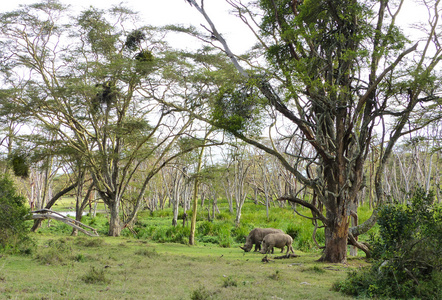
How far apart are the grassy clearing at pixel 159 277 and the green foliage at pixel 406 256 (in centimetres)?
71

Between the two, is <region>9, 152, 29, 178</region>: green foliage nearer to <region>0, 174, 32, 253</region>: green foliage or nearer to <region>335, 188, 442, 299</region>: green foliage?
<region>0, 174, 32, 253</region>: green foliage

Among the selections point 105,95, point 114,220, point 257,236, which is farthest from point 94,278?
point 114,220

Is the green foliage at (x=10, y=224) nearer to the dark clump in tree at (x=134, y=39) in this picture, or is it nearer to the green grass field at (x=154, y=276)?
the green grass field at (x=154, y=276)

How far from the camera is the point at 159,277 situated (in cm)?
830

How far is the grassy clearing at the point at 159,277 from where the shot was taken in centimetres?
638

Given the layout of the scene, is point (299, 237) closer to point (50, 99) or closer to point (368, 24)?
point (368, 24)

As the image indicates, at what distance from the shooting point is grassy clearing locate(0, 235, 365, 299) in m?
6.38

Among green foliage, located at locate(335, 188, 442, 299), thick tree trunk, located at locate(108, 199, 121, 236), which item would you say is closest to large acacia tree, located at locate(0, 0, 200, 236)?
thick tree trunk, located at locate(108, 199, 121, 236)

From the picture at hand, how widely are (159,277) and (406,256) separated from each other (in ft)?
16.0

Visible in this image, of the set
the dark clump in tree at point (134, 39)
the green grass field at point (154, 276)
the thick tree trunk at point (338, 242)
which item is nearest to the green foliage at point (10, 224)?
the green grass field at point (154, 276)

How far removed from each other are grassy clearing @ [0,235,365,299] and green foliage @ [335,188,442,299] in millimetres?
709

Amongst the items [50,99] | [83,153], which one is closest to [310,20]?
[83,153]

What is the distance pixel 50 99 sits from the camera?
18.7 meters

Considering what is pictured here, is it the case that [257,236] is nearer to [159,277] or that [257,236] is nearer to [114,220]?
[159,277]
